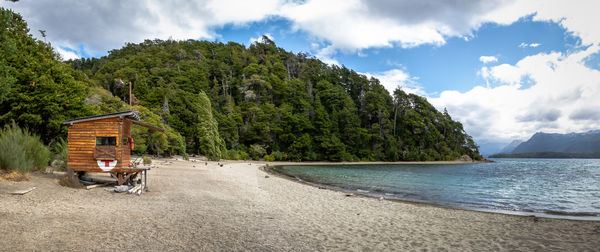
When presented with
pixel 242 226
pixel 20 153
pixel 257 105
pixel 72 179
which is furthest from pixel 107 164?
pixel 257 105

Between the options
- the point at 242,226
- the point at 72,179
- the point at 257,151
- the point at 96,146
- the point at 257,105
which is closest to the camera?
the point at 242,226

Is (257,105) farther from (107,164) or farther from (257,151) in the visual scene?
(107,164)

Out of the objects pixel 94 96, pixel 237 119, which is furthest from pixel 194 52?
pixel 94 96

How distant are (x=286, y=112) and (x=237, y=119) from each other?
12.7m

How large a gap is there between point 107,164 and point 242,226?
8.15 m

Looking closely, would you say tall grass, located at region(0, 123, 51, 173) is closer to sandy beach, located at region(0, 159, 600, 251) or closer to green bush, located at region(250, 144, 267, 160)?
sandy beach, located at region(0, 159, 600, 251)

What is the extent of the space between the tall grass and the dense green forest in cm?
849

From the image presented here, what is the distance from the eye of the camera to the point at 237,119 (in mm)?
59781

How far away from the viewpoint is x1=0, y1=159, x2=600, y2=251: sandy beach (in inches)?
217

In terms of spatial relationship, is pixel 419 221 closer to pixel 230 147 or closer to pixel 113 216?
pixel 113 216

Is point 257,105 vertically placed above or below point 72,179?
above

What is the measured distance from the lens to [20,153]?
11.6 metres

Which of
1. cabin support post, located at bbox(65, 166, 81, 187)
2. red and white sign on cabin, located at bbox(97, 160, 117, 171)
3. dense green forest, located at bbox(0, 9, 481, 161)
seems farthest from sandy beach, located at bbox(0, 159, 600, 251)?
dense green forest, located at bbox(0, 9, 481, 161)

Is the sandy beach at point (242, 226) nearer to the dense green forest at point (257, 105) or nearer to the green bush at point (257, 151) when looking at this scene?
the dense green forest at point (257, 105)
